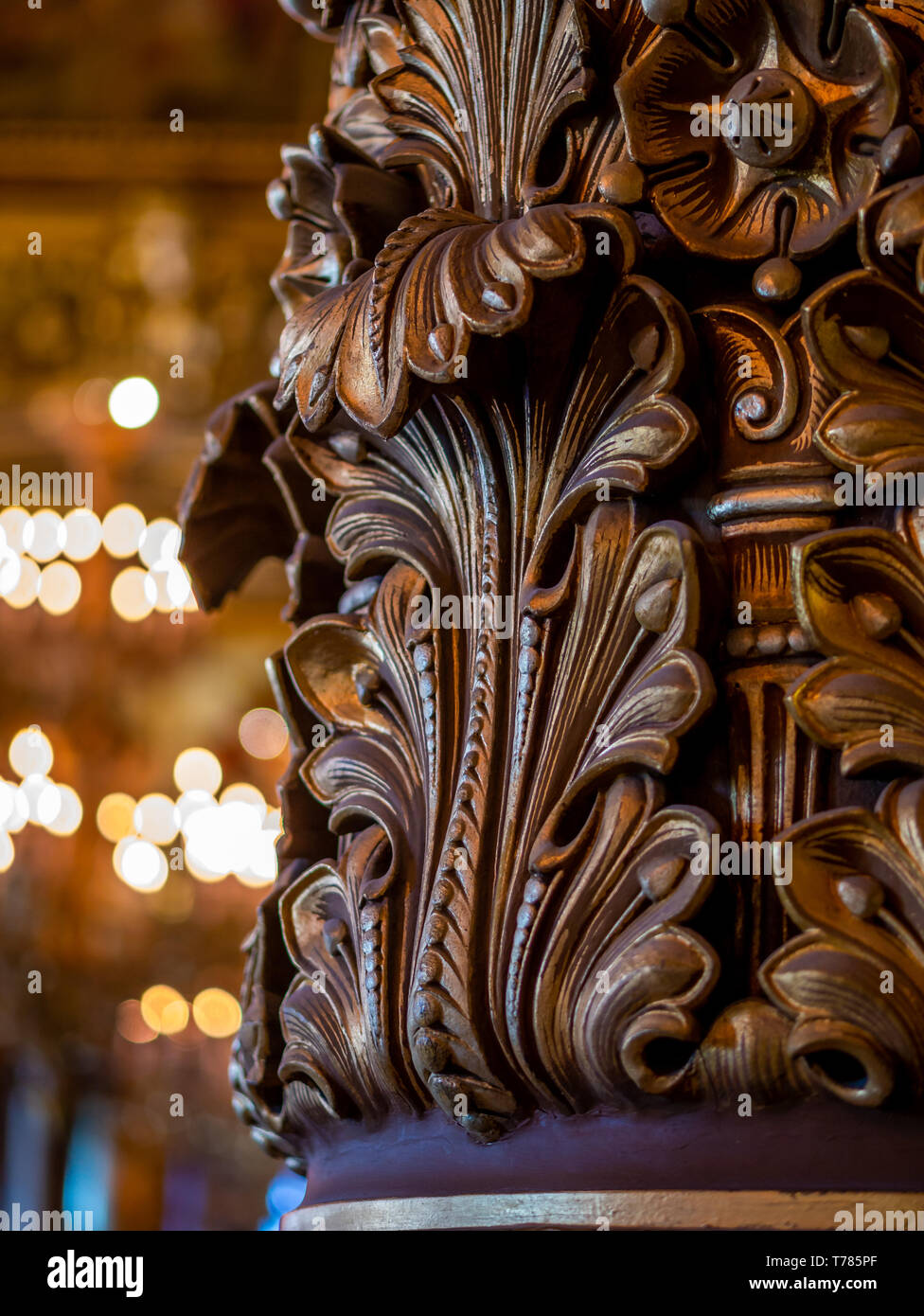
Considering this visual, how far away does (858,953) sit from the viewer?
64 centimetres

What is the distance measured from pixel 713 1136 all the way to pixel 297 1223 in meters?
0.25

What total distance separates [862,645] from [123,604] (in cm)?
451

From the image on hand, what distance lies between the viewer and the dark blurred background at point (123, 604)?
4.94 metres

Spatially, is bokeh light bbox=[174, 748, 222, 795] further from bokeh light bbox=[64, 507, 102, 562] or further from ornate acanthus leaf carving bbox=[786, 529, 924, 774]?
A: ornate acanthus leaf carving bbox=[786, 529, 924, 774]

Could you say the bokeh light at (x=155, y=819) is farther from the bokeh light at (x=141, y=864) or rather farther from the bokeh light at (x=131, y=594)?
the bokeh light at (x=131, y=594)

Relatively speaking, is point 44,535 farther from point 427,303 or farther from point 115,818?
point 427,303

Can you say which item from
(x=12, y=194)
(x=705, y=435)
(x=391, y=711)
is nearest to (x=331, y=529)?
(x=391, y=711)

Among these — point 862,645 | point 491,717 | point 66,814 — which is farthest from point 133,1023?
point 862,645

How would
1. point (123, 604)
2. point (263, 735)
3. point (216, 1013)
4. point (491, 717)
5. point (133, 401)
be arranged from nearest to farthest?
1. point (491, 717)
2. point (133, 401)
3. point (123, 604)
4. point (216, 1013)
5. point (263, 735)

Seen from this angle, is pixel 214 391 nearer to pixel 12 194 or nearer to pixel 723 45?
pixel 12 194

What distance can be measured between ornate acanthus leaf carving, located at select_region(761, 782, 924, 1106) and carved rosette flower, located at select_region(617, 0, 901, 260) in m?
0.28

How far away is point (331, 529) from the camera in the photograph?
2.90ft

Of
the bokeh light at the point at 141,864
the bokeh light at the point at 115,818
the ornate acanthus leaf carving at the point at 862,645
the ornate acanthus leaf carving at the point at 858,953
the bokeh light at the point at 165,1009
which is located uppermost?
the ornate acanthus leaf carving at the point at 862,645

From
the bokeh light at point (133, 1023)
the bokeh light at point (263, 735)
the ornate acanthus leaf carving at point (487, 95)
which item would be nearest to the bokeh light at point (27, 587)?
the bokeh light at point (263, 735)
